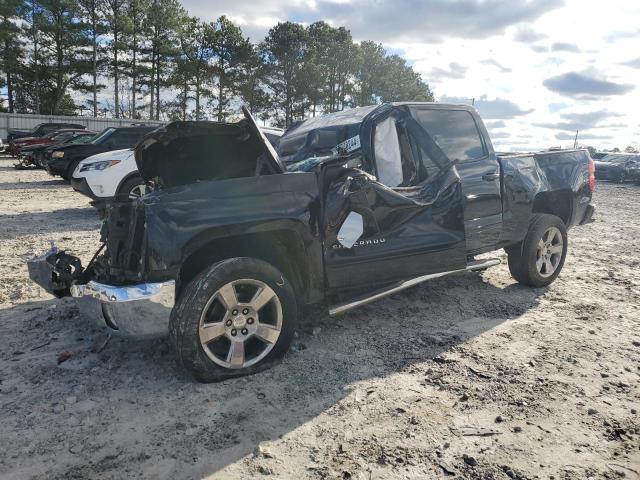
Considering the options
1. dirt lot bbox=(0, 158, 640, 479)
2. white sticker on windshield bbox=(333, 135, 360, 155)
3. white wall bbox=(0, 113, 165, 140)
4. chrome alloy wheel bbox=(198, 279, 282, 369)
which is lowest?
dirt lot bbox=(0, 158, 640, 479)

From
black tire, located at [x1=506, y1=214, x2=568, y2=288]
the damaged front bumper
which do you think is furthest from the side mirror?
black tire, located at [x1=506, y1=214, x2=568, y2=288]

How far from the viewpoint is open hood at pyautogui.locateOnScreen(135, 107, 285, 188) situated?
3.71 metres

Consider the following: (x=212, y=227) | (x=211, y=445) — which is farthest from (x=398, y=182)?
(x=211, y=445)

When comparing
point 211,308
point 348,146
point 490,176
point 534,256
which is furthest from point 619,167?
point 211,308

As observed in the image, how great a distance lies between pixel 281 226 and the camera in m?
3.39

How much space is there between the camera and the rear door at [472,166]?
15.1 feet

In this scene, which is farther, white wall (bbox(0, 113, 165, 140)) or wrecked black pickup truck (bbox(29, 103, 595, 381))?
white wall (bbox(0, 113, 165, 140))

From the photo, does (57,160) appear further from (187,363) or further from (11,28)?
(11,28)

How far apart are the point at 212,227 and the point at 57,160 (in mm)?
11912

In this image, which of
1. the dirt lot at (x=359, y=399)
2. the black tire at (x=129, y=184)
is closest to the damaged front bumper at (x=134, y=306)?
the dirt lot at (x=359, y=399)

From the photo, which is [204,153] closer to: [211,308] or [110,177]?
[211,308]

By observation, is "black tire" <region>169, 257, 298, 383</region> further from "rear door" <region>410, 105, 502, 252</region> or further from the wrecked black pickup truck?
"rear door" <region>410, 105, 502, 252</region>

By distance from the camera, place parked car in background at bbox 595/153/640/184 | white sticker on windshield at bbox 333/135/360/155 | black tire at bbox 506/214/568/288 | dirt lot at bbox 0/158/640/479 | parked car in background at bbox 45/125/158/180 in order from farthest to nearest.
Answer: parked car in background at bbox 595/153/640/184
parked car in background at bbox 45/125/158/180
black tire at bbox 506/214/568/288
white sticker on windshield at bbox 333/135/360/155
dirt lot at bbox 0/158/640/479

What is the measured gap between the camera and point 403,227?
3.94m
